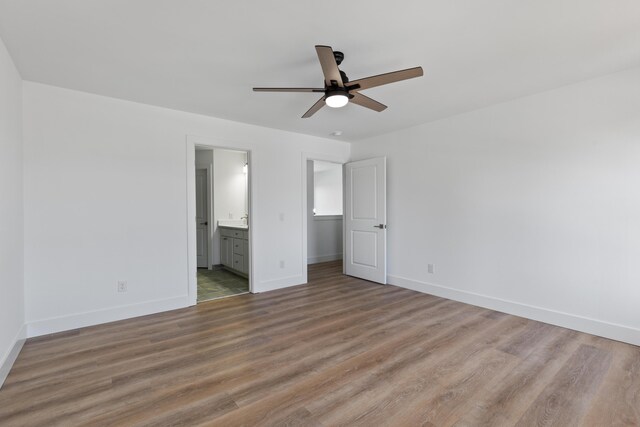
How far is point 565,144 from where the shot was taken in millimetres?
3014

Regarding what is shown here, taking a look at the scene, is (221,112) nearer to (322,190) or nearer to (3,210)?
(3,210)

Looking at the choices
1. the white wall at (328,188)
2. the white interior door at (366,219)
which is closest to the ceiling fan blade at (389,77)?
the white interior door at (366,219)

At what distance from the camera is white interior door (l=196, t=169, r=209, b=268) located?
19.5 ft

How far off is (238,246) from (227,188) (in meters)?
1.45

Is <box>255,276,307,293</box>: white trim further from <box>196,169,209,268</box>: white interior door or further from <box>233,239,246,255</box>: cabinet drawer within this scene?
<box>196,169,209,268</box>: white interior door

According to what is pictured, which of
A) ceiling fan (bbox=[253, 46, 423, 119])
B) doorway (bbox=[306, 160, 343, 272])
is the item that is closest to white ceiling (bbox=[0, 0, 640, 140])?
ceiling fan (bbox=[253, 46, 423, 119])

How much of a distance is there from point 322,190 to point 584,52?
7.06m

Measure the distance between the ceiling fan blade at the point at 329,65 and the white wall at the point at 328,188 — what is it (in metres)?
6.33

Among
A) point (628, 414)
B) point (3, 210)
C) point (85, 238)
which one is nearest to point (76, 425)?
point (3, 210)

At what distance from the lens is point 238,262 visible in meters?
5.25

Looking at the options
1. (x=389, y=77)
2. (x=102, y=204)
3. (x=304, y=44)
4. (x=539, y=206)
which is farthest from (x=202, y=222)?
(x=539, y=206)

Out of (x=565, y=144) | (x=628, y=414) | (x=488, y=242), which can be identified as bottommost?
(x=628, y=414)

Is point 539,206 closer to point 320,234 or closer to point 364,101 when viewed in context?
point 364,101

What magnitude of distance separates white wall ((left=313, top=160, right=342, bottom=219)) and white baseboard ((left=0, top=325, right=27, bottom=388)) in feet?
21.9
